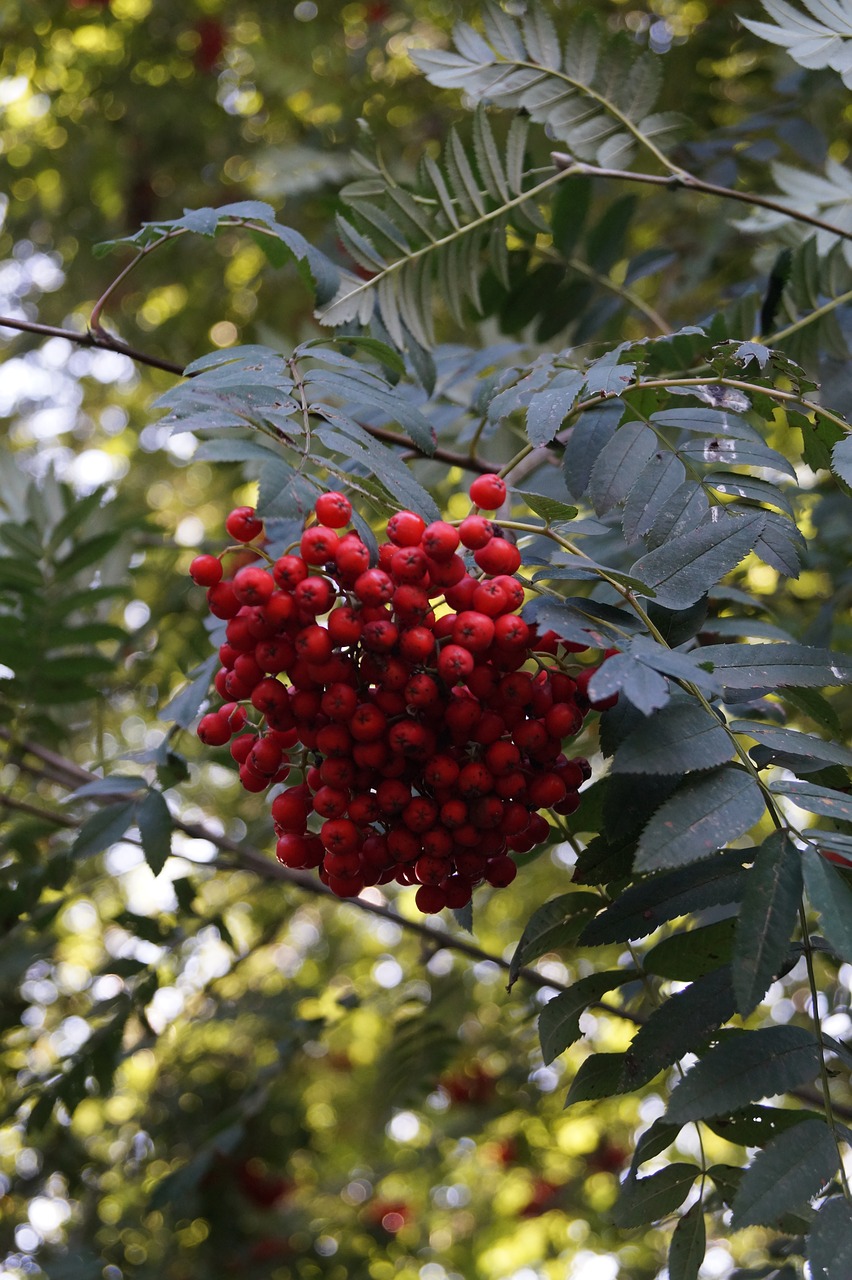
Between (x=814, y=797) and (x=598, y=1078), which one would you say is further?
(x=598, y=1078)

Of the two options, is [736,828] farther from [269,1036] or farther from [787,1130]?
[269,1036]

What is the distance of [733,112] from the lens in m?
3.54

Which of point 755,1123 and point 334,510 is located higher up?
point 334,510

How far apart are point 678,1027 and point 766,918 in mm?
162

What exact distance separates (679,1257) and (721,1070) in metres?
0.28

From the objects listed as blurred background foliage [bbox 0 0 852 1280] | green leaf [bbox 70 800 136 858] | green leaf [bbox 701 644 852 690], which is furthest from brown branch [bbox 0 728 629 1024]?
green leaf [bbox 701 644 852 690]

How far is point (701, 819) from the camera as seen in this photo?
3.42 ft

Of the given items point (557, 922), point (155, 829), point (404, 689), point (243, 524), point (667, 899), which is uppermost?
point (243, 524)

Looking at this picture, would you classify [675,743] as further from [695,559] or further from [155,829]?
[155,829]

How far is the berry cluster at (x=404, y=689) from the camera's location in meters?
1.14

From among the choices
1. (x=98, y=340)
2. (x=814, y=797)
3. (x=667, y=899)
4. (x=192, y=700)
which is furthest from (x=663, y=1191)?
(x=98, y=340)

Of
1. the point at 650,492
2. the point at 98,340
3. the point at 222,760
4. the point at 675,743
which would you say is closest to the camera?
the point at 675,743

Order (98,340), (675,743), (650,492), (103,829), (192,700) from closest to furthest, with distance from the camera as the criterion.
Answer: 1. (675,743)
2. (650,492)
3. (98,340)
4. (192,700)
5. (103,829)

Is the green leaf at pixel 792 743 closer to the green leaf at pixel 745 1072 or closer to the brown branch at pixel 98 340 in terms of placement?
the green leaf at pixel 745 1072
